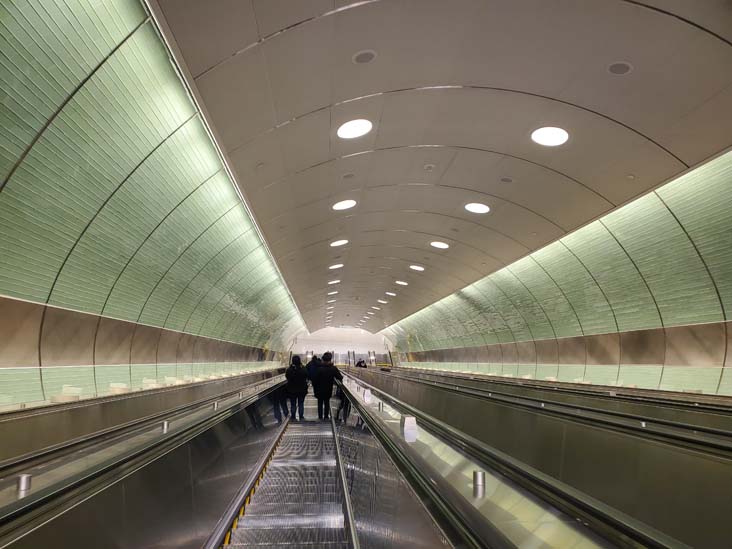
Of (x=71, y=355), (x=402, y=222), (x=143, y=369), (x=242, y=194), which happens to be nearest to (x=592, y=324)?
(x=402, y=222)

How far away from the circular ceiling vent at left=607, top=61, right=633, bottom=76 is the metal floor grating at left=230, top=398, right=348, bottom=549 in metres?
7.46

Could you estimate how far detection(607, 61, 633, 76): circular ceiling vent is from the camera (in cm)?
773

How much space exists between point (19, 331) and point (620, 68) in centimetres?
1111

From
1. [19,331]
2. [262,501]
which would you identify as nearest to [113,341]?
[19,331]

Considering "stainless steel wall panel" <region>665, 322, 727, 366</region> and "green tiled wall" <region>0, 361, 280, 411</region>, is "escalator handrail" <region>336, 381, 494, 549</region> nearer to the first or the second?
"green tiled wall" <region>0, 361, 280, 411</region>

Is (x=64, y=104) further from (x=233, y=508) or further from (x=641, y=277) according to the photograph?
(x=641, y=277)

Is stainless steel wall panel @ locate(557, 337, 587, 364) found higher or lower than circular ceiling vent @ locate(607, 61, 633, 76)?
lower

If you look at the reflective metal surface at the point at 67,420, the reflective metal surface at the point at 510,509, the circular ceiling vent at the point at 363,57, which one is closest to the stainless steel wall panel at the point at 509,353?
the reflective metal surface at the point at 67,420

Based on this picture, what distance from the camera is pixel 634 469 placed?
460 centimetres

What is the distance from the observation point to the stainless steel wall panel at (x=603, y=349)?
61.2 ft

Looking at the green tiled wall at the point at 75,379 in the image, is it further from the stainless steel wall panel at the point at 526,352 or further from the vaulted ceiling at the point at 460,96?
the stainless steel wall panel at the point at 526,352

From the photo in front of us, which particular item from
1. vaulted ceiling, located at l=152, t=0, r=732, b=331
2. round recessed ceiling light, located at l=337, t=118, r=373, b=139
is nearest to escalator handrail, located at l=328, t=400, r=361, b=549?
vaulted ceiling, located at l=152, t=0, r=732, b=331

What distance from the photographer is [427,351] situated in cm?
4891

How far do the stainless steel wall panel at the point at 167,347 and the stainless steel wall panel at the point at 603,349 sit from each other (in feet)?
49.6
